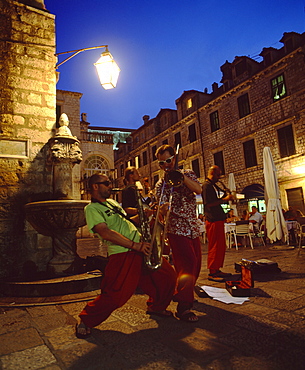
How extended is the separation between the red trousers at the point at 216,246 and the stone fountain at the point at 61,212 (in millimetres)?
2012

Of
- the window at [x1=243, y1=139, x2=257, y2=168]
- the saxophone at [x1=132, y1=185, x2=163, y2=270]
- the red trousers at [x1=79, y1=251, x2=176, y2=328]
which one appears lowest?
the red trousers at [x1=79, y1=251, x2=176, y2=328]

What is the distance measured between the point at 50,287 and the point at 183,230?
208 centimetres

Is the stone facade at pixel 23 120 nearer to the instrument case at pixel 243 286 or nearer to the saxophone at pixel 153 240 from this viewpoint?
the saxophone at pixel 153 240

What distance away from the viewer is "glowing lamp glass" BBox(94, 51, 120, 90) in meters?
5.76

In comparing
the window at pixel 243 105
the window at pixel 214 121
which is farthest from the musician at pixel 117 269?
the window at pixel 214 121

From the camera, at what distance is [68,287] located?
3.63 metres

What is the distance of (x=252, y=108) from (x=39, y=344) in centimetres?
1850

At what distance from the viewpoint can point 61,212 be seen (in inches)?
155

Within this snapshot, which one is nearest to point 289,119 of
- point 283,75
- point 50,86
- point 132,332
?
point 283,75

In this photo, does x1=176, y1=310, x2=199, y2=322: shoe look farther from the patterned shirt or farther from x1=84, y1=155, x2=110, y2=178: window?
x1=84, y1=155, x2=110, y2=178: window

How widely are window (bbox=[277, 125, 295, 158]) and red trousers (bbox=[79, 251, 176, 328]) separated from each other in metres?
15.3

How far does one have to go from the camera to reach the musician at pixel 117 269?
7.19 ft

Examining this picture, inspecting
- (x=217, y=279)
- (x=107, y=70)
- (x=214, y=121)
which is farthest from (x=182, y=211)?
(x=214, y=121)

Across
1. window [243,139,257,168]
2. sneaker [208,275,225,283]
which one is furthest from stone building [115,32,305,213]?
sneaker [208,275,225,283]
